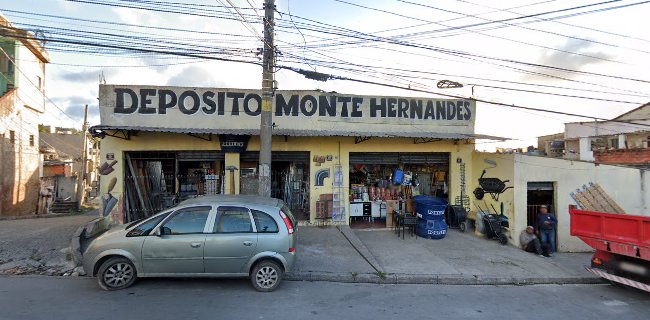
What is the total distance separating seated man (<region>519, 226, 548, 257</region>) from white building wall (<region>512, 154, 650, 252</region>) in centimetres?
Result: 27

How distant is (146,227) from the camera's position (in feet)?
17.9

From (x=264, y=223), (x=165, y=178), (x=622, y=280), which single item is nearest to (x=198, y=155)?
(x=165, y=178)

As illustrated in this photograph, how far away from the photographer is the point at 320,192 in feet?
33.8

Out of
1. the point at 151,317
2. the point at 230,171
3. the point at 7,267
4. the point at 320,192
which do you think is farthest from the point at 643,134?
the point at 7,267

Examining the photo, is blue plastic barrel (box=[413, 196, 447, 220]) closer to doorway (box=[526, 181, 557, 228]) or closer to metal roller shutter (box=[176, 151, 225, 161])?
doorway (box=[526, 181, 557, 228])

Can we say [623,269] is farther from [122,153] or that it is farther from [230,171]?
[122,153]

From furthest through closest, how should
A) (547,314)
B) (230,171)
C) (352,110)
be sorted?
1. (352,110)
2. (230,171)
3. (547,314)

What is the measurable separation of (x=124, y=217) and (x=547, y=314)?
10254mm

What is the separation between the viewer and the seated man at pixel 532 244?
871 cm

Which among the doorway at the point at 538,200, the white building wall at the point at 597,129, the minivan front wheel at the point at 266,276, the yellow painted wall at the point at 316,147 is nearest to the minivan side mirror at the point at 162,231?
the minivan front wheel at the point at 266,276

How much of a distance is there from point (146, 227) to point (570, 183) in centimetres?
1109

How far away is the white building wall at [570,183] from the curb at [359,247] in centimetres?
450

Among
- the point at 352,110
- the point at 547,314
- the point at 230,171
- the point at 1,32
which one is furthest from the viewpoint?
the point at 352,110

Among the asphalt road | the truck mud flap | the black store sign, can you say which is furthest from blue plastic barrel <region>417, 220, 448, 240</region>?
the black store sign
